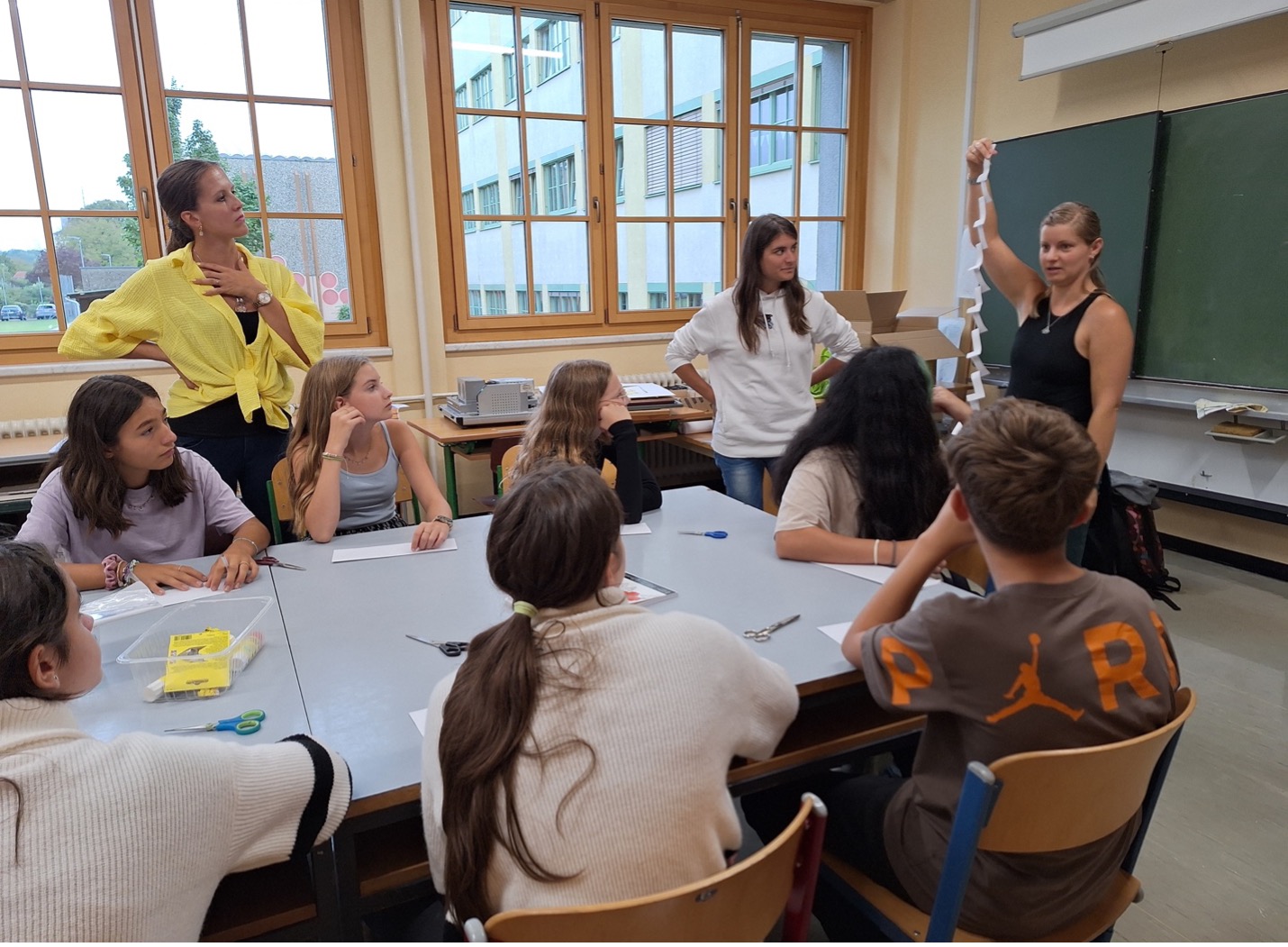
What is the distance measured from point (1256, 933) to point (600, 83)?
14.2 feet

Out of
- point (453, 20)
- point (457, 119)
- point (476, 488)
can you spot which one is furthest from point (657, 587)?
point (453, 20)

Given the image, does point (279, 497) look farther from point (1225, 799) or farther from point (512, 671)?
point (1225, 799)

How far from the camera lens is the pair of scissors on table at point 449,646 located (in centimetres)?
138

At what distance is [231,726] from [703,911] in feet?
2.37

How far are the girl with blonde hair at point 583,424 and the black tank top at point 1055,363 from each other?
1.06m

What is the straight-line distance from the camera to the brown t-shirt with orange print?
0.99 meters

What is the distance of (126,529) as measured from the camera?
1883 millimetres

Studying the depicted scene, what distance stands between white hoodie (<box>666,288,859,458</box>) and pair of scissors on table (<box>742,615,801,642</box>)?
151 cm

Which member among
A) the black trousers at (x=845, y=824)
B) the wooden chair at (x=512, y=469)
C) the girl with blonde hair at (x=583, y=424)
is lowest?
the black trousers at (x=845, y=824)

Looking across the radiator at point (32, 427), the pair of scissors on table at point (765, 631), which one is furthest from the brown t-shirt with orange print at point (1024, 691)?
the radiator at point (32, 427)

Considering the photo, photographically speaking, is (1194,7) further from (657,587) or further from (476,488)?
→ (476,488)

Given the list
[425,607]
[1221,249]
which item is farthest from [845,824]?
[1221,249]

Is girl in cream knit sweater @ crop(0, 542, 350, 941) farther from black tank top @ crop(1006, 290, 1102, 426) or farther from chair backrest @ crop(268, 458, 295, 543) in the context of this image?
black tank top @ crop(1006, 290, 1102, 426)

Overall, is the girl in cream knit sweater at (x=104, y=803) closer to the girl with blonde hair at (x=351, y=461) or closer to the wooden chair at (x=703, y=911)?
the wooden chair at (x=703, y=911)
